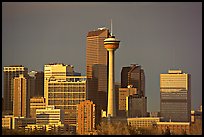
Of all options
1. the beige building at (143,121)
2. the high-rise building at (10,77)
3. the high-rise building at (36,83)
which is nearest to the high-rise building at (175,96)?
the beige building at (143,121)

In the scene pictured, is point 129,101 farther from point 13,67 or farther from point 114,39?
point 13,67

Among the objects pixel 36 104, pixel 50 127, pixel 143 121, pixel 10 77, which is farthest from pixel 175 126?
pixel 10 77

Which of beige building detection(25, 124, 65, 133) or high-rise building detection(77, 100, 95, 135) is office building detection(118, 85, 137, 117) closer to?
high-rise building detection(77, 100, 95, 135)

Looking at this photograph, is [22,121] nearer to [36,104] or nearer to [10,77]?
[36,104]

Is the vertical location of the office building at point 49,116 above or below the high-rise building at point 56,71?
below

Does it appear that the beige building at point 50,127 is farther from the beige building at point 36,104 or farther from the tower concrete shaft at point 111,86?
the tower concrete shaft at point 111,86

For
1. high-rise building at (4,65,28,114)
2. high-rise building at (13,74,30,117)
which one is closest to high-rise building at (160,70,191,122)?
high-rise building at (13,74,30,117)

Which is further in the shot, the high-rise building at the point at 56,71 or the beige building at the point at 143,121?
the high-rise building at the point at 56,71

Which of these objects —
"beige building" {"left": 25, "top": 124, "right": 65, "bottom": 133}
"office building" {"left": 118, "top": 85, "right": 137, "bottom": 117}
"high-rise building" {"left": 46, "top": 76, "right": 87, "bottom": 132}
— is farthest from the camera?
"office building" {"left": 118, "top": 85, "right": 137, "bottom": 117}
